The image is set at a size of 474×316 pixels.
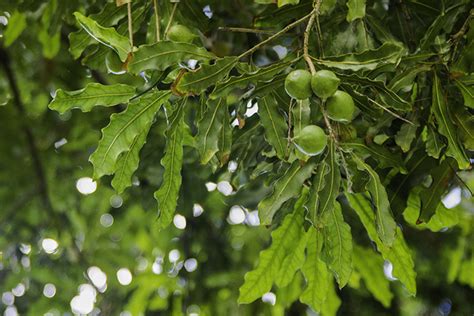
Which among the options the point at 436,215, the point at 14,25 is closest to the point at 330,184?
the point at 436,215

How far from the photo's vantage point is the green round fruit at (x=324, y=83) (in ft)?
3.50

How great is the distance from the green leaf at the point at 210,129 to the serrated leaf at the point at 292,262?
381 mm

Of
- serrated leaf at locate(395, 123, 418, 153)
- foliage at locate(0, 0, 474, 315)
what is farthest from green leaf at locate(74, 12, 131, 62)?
serrated leaf at locate(395, 123, 418, 153)

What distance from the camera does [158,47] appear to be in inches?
46.0

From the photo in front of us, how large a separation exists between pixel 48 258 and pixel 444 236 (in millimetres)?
1458

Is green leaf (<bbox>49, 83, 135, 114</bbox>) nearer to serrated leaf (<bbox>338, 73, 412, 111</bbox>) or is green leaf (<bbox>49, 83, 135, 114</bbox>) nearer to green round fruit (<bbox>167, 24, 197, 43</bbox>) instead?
green round fruit (<bbox>167, 24, 197, 43</bbox>)

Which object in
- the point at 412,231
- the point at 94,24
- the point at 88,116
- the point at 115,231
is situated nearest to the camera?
the point at 94,24

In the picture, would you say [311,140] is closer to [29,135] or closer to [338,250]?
[338,250]

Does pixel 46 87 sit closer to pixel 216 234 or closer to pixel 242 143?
pixel 216 234

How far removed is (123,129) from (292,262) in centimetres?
51

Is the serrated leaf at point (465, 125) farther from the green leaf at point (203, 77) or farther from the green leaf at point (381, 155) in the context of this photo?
the green leaf at point (203, 77)

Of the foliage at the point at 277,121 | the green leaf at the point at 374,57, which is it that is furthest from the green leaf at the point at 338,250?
the green leaf at the point at 374,57

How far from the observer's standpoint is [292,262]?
1.58m

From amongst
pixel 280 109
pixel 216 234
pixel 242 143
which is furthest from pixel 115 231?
pixel 280 109
